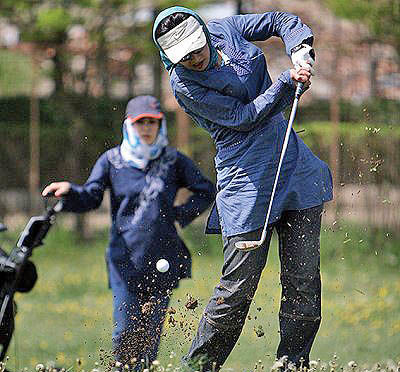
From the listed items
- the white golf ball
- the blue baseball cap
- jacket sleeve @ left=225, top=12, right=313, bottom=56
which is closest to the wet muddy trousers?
jacket sleeve @ left=225, top=12, right=313, bottom=56

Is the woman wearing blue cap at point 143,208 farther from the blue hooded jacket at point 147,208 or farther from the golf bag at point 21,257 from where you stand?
the golf bag at point 21,257

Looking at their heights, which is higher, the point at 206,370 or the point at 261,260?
the point at 261,260

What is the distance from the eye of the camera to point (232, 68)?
16.4 ft

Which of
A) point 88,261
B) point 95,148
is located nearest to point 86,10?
point 95,148

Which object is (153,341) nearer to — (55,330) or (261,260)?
(261,260)

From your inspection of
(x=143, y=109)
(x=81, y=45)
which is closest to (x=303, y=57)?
(x=143, y=109)

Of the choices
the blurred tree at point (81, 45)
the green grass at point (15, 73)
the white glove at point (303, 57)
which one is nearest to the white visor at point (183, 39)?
the white glove at point (303, 57)

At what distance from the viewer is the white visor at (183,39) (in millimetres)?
4781

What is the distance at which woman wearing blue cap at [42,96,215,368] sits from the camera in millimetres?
6070

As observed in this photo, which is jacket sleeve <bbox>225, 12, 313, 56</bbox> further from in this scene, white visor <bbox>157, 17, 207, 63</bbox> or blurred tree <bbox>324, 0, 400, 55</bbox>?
blurred tree <bbox>324, 0, 400, 55</bbox>

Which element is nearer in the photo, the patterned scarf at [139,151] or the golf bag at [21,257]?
the golf bag at [21,257]

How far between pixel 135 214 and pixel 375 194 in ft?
17.8

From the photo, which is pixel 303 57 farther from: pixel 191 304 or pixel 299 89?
pixel 191 304

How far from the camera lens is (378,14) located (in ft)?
40.6
